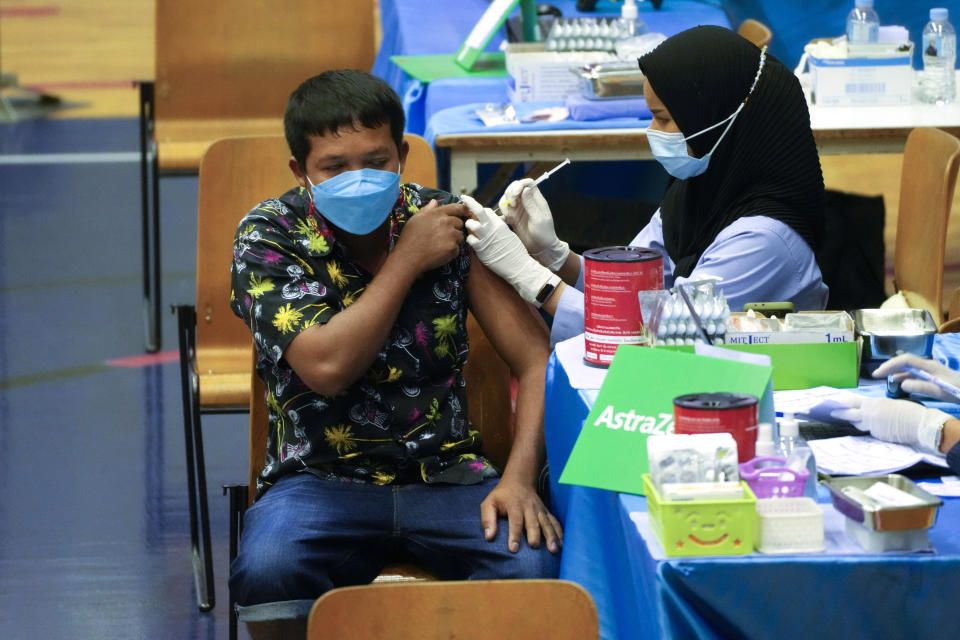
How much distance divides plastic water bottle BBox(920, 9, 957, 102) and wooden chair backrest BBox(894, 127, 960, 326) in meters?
0.76

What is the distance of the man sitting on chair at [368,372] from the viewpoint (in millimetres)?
1945

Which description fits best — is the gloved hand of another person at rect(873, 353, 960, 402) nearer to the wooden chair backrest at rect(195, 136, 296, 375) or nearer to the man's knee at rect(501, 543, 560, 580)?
the man's knee at rect(501, 543, 560, 580)

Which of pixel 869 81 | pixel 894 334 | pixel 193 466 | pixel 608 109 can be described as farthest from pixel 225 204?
pixel 869 81

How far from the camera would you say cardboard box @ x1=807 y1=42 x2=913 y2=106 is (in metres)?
3.69

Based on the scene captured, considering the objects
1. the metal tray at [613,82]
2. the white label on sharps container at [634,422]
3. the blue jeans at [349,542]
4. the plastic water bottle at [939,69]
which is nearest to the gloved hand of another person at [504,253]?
the blue jeans at [349,542]

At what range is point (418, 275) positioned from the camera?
6.70ft

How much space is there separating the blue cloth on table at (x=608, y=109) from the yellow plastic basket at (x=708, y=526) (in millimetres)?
2369

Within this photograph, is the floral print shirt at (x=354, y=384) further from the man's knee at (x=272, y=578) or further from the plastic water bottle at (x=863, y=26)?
the plastic water bottle at (x=863, y=26)

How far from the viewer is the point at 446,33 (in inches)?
198

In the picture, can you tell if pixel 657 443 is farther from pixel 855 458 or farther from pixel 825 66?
pixel 825 66

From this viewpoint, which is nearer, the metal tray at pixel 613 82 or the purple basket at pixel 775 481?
the purple basket at pixel 775 481

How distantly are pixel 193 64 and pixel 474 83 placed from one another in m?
1.35

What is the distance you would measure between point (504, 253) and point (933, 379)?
740 mm

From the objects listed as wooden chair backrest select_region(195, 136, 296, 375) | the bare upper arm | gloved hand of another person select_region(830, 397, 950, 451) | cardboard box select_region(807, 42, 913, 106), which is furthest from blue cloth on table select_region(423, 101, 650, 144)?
gloved hand of another person select_region(830, 397, 950, 451)
